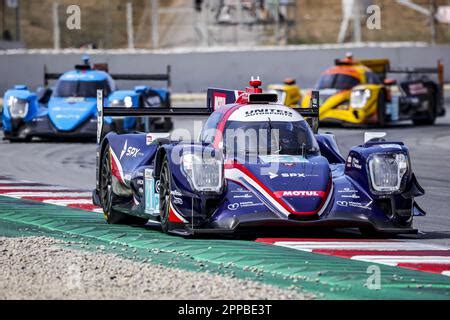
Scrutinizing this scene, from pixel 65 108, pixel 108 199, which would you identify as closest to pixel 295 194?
pixel 108 199

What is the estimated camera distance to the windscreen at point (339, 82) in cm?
2753

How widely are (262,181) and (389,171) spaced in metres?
1.20

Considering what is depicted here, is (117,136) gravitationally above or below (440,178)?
above

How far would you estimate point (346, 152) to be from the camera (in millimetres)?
21859

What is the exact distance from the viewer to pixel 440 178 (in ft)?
58.3

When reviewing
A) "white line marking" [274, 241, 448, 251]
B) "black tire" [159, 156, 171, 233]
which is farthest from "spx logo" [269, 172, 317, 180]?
"black tire" [159, 156, 171, 233]

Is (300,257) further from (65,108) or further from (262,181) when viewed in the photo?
(65,108)

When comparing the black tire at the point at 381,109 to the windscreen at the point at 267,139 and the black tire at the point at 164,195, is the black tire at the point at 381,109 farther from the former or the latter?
the black tire at the point at 164,195

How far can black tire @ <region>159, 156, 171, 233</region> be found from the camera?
1125cm

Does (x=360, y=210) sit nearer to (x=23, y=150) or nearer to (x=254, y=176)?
(x=254, y=176)

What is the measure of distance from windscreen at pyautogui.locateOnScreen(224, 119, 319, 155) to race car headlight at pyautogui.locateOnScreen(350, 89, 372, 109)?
15345 mm

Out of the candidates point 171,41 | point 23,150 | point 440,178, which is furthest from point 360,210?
point 171,41

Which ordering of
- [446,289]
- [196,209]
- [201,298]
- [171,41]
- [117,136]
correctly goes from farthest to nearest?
[171,41] → [117,136] → [196,209] → [446,289] → [201,298]

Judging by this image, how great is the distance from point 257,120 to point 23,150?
1157 cm
